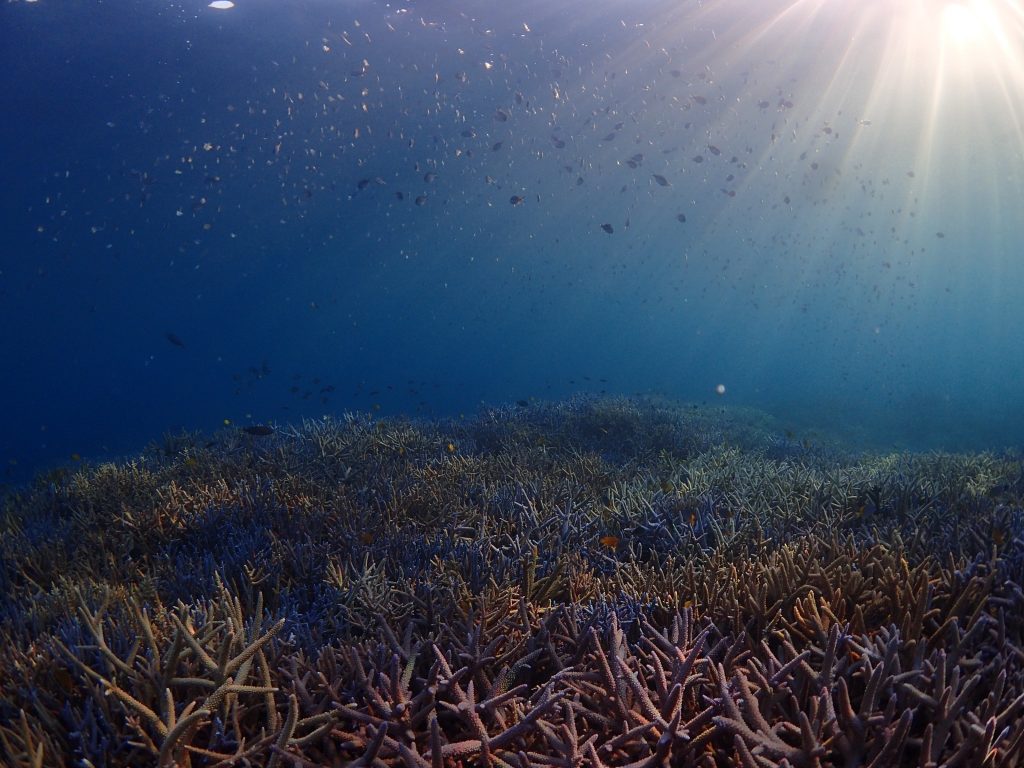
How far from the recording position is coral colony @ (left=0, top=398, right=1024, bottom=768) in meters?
1.88

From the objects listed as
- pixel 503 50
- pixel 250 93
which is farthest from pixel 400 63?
pixel 250 93

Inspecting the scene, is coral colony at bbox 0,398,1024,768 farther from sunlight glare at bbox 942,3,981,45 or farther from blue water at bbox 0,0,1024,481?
sunlight glare at bbox 942,3,981,45

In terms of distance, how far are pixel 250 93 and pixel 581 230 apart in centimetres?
4419

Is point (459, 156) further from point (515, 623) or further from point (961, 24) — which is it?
point (515, 623)

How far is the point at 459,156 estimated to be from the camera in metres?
37.8

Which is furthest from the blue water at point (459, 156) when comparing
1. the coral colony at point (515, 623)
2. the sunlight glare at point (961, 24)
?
the coral colony at point (515, 623)

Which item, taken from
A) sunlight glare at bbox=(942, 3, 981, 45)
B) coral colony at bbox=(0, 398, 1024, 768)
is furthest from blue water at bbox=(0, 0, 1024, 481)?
coral colony at bbox=(0, 398, 1024, 768)

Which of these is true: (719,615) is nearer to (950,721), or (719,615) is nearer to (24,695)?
(950,721)

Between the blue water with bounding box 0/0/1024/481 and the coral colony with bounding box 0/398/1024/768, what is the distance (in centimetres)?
811

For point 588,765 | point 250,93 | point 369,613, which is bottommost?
point 369,613

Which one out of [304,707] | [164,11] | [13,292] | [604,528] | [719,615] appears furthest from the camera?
[13,292]

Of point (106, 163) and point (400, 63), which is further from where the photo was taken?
point (106, 163)

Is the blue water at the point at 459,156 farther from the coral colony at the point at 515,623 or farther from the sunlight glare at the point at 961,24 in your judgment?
the coral colony at the point at 515,623

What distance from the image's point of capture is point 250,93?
90.4 feet
